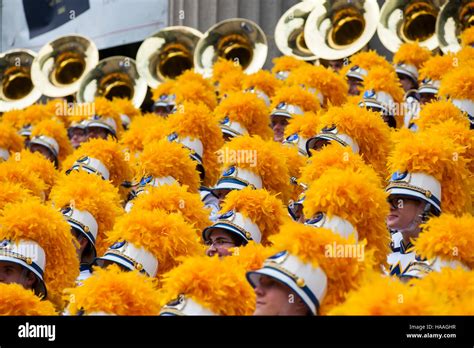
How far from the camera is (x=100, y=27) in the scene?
12.3 metres

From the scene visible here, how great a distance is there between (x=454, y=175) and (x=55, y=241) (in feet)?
7.21

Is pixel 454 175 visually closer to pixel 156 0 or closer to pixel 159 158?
pixel 159 158

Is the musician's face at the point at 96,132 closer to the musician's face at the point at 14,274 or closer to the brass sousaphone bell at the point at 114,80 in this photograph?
the brass sousaphone bell at the point at 114,80

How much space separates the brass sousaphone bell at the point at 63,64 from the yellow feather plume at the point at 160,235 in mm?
6411

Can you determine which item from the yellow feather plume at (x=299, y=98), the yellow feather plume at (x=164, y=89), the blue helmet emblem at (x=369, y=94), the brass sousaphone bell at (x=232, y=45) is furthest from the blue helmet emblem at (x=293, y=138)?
the brass sousaphone bell at (x=232, y=45)

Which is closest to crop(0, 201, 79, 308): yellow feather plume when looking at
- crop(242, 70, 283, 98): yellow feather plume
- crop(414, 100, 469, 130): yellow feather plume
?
crop(414, 100, 469, 130): yellow feather plume

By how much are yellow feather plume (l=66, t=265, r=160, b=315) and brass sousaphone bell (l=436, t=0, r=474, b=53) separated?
5.61 m

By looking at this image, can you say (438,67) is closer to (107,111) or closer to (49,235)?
(107,111)

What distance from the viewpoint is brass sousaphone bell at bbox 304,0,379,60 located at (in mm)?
9570

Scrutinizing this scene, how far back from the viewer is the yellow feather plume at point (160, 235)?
4895 millimetres

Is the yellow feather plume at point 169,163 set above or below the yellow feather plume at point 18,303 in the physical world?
above

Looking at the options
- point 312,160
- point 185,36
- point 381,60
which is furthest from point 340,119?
point 185,36
